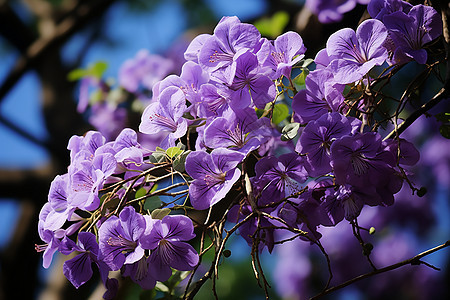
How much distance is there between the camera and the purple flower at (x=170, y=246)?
1.49 feet

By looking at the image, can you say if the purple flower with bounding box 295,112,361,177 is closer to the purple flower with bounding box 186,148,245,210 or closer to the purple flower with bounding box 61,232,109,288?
the purple flower with bounding box 186,148,245,210

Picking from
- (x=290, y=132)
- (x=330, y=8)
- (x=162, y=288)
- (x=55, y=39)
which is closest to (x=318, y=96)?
(x=290, y=132)

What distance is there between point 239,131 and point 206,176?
6cm

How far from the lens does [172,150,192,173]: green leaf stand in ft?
1.55

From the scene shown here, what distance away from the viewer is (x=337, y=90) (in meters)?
0.46

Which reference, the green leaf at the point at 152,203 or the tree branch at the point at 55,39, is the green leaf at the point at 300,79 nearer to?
the green leaf at the point at 152,203

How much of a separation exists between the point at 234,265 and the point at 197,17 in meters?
1.79

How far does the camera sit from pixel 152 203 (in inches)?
19.2

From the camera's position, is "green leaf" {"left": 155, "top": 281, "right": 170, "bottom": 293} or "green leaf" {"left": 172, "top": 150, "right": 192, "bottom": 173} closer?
"green leaf" {"left": 172, "top": 150, "right": 192, "bottom": 173}

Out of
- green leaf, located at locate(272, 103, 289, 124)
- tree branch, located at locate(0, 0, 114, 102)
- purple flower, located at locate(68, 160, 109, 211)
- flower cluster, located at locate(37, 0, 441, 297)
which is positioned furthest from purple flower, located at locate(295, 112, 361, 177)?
tree branch, located at locate(0, 0, 114, 102)

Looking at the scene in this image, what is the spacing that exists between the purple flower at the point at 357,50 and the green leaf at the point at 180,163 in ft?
0.56

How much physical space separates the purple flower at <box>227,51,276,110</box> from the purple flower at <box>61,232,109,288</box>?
0.67ft

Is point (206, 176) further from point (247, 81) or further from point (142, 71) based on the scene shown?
point (142, 71)

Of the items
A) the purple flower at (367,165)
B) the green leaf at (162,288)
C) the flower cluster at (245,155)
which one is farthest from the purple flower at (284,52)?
the green leaf at (162,288)
